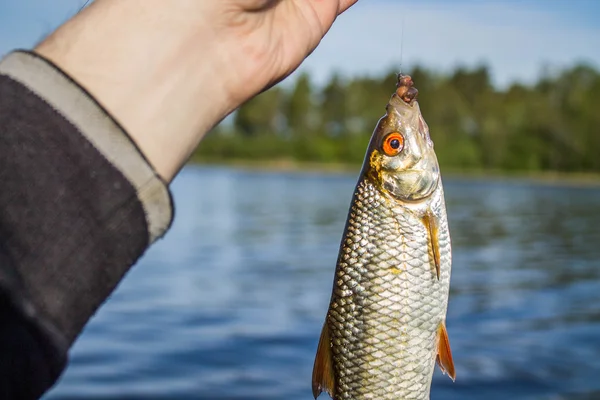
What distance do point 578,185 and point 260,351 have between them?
71.7 m

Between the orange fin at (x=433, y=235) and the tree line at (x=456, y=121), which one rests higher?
the orange fin at (x=433, y=235)

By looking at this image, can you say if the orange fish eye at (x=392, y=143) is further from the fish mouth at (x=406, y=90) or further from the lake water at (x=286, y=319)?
the lake water at (x=286, y=319)

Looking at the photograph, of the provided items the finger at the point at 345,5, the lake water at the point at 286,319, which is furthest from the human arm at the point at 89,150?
the lake water at the point at 286,319

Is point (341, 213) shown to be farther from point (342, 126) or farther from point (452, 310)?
point (342, 126)

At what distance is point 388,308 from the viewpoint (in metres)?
2.74

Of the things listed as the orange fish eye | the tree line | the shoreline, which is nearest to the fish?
the orange fish eye

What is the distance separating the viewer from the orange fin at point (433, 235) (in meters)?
2.73

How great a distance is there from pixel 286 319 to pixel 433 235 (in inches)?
554

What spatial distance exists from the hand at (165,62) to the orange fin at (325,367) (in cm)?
100

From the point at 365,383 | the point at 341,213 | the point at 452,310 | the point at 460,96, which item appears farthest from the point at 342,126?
the point at 365,383

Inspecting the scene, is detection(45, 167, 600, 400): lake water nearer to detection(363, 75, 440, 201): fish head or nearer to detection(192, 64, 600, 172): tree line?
detection(363, 75, 440, 201): fish head

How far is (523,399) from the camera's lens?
12.3 meters

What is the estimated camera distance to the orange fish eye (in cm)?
299

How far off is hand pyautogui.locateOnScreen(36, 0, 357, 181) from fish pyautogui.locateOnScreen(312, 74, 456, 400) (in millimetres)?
889
